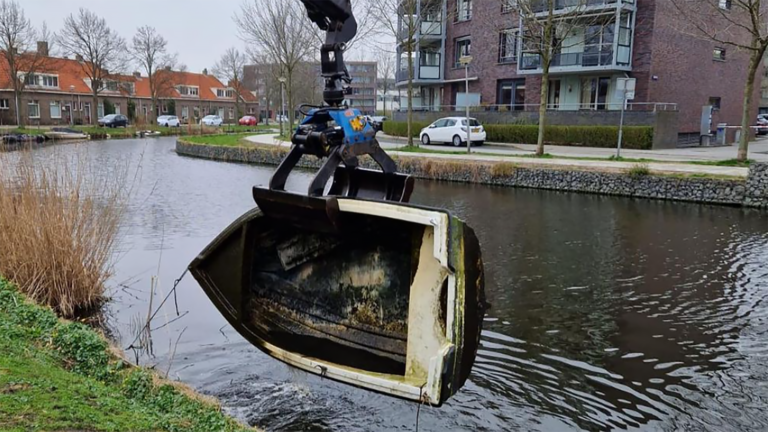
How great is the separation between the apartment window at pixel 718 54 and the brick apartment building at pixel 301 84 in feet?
60.0

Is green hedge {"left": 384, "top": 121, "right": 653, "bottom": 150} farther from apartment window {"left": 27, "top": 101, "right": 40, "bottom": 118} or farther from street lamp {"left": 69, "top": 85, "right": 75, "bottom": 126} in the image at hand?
street lamp {"left": 69, "top": 85, "right": 75, "bottom": 126}

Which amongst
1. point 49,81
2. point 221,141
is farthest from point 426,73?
point 49,81

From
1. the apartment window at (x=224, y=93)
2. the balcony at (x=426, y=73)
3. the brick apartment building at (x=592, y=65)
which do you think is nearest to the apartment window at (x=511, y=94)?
the brick apartment building at (x=592, y=65)

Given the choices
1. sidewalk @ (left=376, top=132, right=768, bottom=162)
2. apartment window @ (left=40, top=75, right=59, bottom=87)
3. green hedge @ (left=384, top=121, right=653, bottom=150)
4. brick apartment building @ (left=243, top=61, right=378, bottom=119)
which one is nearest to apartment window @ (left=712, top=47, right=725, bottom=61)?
sidewalk @ (left=376, top=132, right=768, bottom=162)

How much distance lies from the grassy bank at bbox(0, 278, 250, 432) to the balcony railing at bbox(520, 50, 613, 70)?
27200mm

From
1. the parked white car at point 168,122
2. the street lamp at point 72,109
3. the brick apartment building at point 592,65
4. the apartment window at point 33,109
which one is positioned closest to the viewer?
the brick apartment building at point 592,65

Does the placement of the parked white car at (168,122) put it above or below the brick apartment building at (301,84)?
below

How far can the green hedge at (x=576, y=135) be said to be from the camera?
985 inches

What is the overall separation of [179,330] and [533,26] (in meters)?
20.0

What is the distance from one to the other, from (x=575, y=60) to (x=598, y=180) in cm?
1387

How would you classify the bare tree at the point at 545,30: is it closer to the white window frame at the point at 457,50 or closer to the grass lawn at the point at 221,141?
the white window frame at the point at 457,50

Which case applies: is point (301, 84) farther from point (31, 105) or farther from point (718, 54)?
point (718, 54)

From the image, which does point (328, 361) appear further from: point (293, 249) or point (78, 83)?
point (78, 83)

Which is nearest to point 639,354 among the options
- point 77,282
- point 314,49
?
point 77,282
